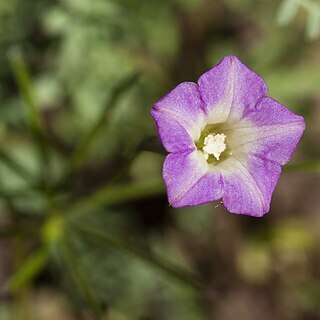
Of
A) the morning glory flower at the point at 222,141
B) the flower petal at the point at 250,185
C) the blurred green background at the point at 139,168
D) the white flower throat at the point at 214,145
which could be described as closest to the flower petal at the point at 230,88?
the morning glory flower at the point at 222,141

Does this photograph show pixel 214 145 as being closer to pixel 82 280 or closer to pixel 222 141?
pixel 222 141

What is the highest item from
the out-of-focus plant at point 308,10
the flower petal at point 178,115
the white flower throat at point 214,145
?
the out-of-focus plant at point 308,10

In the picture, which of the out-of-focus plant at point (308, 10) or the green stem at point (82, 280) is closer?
the out-of-focus plant at point (308, 10)

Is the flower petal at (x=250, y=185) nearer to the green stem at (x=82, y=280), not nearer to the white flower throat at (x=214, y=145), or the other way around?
the white flower throat at (x=214, y=145)

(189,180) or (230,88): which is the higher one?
(230,88)

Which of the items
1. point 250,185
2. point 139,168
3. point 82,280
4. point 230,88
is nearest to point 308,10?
point 230,88

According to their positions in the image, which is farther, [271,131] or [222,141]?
[222,141]

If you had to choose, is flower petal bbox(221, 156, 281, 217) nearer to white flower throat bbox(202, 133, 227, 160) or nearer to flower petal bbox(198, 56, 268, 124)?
white flower throat bbox(202, 133, 227, 160)
